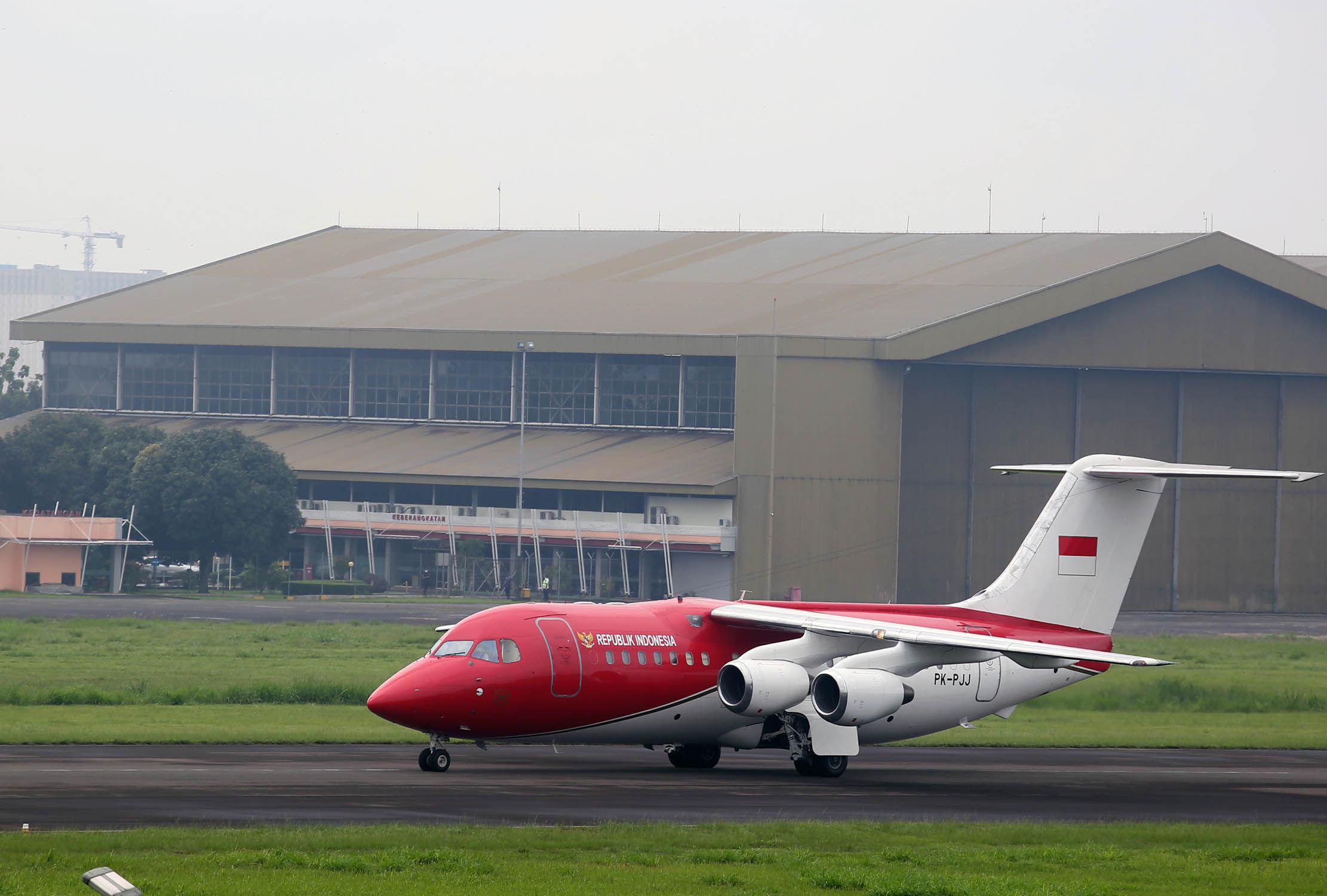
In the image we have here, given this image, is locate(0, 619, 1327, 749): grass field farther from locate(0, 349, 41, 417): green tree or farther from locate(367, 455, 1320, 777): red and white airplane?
locate(0, 349, 41, 417): green tree

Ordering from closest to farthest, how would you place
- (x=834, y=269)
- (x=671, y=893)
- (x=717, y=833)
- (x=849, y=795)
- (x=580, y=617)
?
(x=671, y=893)
(x=717, y=833)
(x=849, y=795)
(x=580, y=617)
(x=834, y=269)

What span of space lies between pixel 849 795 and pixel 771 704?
2517 millimetres

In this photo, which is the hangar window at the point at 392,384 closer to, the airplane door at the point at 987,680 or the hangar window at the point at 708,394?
the hangar window at the point at 708,394

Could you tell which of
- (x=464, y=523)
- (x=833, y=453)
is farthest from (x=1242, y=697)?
(x=464, y=523)

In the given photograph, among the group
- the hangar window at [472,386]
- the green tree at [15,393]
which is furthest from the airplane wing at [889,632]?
the green tree at [15,393]

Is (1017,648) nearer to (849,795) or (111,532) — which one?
(849,795)

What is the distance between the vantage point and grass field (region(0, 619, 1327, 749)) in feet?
127

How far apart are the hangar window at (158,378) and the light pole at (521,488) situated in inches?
1057

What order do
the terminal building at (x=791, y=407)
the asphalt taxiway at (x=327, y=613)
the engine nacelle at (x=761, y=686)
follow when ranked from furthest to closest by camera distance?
1. the terminal building at (x=791, y=407)
2. the asphalt taxiway at (x=327, y=613)
3. the engine nacelle at (x=761, y=686)

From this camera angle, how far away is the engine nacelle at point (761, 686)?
1217 inches

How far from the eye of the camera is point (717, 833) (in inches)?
914

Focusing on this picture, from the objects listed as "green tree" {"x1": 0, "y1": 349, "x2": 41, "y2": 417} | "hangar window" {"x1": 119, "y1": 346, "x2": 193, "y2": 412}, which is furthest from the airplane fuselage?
"green tree" {"x1": 0, "y1": 349, "x2": 41, "y2": 417}

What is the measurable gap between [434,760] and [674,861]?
33.4 ft

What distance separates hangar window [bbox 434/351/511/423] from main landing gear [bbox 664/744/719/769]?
76.6 meters
